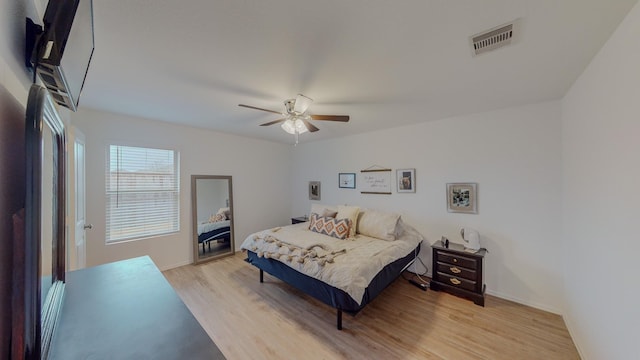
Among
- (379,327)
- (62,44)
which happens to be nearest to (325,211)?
(379,327)

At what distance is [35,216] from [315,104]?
244 cm

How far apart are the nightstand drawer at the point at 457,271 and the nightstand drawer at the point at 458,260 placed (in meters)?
0.05

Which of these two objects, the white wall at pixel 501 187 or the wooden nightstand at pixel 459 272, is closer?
the white wall at pixel 501 187

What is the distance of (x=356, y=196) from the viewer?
4.36 m

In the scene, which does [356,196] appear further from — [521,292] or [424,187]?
[521,292]

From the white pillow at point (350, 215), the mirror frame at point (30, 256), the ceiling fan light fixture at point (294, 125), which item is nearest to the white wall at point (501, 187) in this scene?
the white pillow at point (350, 215)

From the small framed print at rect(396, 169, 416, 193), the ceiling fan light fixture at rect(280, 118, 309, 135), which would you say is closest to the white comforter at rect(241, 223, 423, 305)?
the small framed print at rect(396, 169, 416, 193)

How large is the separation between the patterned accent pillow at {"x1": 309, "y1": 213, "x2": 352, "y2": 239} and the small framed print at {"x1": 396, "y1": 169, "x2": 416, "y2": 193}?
1.08 meters

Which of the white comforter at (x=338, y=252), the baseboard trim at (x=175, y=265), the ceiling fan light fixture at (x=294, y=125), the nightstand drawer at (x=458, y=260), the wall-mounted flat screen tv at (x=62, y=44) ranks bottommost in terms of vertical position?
the baseboard trim at (x=175, y=265)

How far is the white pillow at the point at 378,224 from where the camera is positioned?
3.26m

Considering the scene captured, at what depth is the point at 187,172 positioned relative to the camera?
391cm

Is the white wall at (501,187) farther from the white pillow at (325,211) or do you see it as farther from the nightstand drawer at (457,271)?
the white pillow at (325,211)

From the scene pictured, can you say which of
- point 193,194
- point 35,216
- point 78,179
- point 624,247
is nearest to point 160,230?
point 193,194

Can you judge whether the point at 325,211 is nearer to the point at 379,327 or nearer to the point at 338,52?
the point at 379,327
